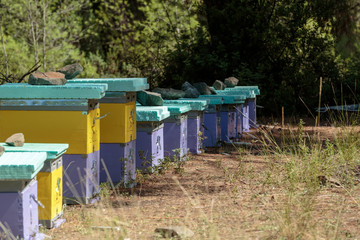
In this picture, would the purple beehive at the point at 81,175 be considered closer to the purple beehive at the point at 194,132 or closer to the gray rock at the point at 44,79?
the gray rock at the point at 44,79

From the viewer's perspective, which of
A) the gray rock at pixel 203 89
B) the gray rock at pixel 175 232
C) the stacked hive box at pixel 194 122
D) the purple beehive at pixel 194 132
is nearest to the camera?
the gray rock at pixel 175 232

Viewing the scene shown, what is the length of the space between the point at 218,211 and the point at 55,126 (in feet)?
5.81

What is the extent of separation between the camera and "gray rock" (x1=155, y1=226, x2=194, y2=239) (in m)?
4.18

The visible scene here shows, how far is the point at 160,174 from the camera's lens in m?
7.07

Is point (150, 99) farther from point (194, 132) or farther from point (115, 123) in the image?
point (115, 123)

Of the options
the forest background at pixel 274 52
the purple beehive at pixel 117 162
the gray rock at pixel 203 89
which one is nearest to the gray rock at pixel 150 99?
the purple beehive at pixel 117 162

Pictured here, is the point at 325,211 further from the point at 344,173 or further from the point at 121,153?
the point at 121,153

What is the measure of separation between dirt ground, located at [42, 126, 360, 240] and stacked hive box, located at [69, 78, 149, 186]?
264 mm

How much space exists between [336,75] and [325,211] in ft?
35.6

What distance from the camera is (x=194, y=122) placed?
8672 millimetres

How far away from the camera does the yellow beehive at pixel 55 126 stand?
17.8ft

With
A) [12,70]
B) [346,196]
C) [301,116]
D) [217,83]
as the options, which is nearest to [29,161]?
[346,196]

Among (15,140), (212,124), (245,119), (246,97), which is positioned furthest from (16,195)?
(245,119)

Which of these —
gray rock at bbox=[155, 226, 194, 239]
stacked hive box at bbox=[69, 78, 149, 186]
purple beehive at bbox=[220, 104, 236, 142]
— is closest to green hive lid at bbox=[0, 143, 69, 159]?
gray rock at bbox=[155, 226, 194, 239]
